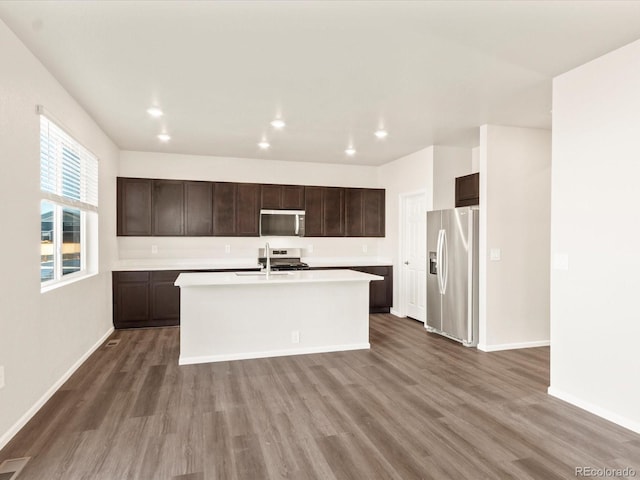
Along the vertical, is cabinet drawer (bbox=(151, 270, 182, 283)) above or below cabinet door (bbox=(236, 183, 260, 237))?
below

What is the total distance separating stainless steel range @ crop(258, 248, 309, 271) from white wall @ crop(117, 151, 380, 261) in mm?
97

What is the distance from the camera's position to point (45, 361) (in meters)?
3.12

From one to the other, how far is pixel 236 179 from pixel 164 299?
2241 millimetres

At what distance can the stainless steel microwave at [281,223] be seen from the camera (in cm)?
653

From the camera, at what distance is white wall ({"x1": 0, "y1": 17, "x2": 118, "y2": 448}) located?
248cm

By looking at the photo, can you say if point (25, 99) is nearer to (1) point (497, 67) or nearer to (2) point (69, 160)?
(2) point (69, 160)

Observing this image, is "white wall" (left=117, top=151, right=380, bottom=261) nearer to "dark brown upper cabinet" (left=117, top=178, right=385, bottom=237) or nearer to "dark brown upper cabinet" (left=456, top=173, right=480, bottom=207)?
"dark brown upper cabinet" (left=117, top=178, right=385, bottom=237)

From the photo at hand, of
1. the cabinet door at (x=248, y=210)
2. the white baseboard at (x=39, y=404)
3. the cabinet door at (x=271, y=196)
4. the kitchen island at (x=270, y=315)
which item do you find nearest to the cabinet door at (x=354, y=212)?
the cabinet door at (x=271, y=196)

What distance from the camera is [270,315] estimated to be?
4.36 m

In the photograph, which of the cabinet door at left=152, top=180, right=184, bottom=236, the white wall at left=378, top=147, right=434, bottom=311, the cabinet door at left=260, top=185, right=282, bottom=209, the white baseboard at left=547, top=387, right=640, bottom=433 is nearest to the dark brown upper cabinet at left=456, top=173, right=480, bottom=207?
the white wall at left=378, top=147, right=434, bottom=311

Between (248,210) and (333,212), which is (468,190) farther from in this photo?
(248,210)

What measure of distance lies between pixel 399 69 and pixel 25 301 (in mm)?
3238

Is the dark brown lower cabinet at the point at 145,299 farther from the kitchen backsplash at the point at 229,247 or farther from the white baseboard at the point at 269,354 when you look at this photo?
the white baseboard at the point at 269,354

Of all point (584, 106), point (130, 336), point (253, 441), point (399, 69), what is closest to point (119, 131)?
point (130, 336)
